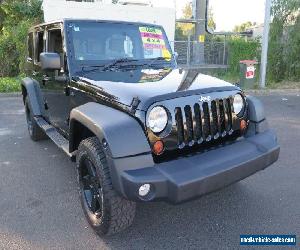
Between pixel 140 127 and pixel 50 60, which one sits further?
pixel 50 60

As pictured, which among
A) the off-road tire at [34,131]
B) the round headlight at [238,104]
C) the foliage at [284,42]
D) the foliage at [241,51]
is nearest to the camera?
the round headlight at [238,104]

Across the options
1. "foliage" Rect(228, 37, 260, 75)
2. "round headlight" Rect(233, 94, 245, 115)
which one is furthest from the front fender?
"foliage" Rect(228, 37, 260, 75)

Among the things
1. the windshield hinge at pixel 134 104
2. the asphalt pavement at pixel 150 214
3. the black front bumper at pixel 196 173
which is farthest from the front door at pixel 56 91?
the black front bumper at pixel 196 173

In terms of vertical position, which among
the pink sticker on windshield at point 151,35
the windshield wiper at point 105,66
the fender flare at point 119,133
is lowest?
the fender flare at point 119,133

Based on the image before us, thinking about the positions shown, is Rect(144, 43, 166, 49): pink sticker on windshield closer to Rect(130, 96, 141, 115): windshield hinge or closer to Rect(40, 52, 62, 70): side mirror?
Rect(40, 52, 62, 70): side mirror

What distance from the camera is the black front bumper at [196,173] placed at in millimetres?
2572

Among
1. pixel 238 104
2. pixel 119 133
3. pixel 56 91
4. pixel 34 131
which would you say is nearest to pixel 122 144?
pixel 119 133

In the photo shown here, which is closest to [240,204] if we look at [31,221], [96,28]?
[31,221]

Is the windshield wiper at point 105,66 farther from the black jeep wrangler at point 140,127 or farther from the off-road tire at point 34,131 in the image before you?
the off-road tire at point 34,131

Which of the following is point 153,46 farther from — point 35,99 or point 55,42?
point 35,99

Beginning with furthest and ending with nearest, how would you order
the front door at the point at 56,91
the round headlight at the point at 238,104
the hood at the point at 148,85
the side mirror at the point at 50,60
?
the front door at the point at 56,91 < the side mirror at the point at 50,60 < the round headlight at the point at 238,104 < the hood at the point at 148,85

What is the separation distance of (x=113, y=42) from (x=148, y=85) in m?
1.19

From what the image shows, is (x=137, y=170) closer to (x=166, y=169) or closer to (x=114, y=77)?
(x=166, y=169)

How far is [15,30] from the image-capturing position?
13.0m
